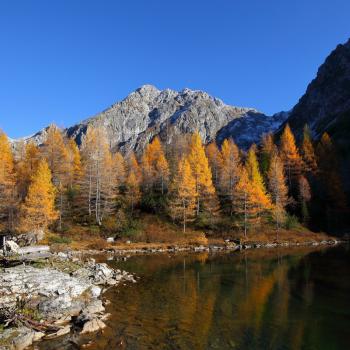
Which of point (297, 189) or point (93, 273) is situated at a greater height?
point (297, 189)

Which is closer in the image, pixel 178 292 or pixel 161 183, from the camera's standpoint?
pixel 178 292

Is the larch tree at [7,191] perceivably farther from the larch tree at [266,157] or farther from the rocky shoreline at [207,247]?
the larch tree at [266,157]

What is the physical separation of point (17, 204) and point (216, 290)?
41.0 m

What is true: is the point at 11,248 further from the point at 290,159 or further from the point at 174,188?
the point at 290,159

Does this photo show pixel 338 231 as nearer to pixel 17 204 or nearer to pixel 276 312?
pixel 276 312

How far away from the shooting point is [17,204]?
183 feet

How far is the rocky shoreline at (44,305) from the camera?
16.8 metres

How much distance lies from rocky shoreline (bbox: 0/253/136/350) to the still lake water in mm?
999

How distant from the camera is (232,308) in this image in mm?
21391

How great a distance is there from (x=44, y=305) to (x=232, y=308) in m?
11.2

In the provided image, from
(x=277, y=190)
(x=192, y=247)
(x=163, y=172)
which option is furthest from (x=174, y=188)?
(x=277, y=190)

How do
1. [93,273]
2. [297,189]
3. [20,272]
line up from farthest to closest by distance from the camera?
[297,189] → [93,273] → [20,272]

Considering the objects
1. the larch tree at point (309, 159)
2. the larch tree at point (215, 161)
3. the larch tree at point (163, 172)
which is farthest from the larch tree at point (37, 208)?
the larch tree at point (309, 159)

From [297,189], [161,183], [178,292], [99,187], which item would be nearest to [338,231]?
[297,189]
